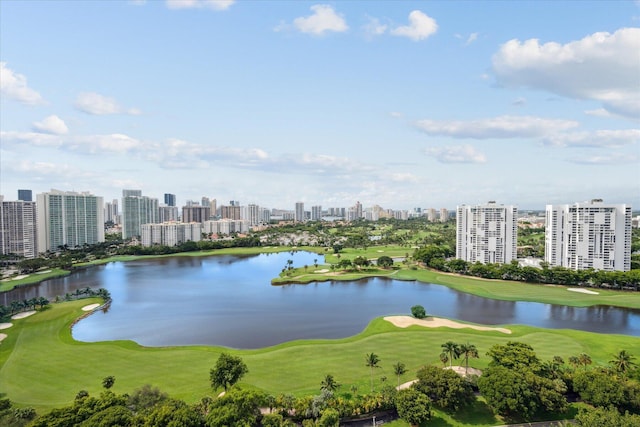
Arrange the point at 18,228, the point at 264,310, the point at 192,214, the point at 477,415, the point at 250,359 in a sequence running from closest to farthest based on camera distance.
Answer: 1. the point at 477,415
2. the point at 250,359
3. the point at 264,310
4. the point at 18,228
5. the point at 192,214

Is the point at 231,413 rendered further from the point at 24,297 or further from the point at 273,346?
the point at 24,297

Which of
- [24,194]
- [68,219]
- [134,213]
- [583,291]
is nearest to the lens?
[583,291]

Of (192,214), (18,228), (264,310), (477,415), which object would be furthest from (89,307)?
(192,214)

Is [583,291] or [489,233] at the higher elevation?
[489,233]

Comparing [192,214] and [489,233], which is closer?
[489,233]

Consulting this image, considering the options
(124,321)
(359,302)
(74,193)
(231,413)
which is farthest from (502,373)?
(74,193)

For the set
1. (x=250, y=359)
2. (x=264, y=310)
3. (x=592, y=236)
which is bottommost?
(x=264, y=310)

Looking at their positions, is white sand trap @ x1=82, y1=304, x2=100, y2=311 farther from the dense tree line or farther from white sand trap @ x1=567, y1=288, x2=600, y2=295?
white sand trap @ x1=567, y1=288, x2=600, y2=295

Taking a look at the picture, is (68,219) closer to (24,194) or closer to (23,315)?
(24,194)
